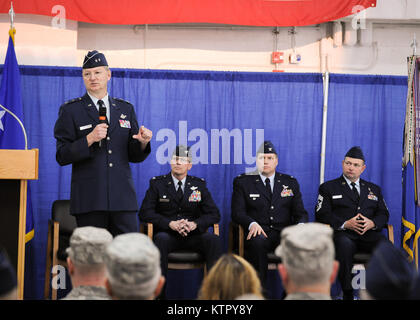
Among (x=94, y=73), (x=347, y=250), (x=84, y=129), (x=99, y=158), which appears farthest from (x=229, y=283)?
(x=347, y=250)

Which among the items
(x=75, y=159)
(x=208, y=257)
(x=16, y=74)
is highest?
(x=16, y=74)

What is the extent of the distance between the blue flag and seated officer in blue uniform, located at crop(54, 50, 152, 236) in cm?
147

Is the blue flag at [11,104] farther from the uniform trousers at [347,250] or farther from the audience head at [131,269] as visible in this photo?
the audience head at [131,269]

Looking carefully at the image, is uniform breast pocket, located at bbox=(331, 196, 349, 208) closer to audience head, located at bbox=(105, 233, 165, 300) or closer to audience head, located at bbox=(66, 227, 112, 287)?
audience head, located at bbox=(66, 227, 112, 287)

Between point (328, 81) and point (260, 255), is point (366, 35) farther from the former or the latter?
point (260, 255)

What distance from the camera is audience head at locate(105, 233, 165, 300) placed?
4.78 ft

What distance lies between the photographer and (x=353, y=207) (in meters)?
4.68

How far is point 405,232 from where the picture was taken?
454cm

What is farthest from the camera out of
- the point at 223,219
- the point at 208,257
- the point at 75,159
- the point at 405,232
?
the point at 223,219

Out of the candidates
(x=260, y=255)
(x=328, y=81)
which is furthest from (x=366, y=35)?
(x=260, y=255)

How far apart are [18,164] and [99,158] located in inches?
18.2

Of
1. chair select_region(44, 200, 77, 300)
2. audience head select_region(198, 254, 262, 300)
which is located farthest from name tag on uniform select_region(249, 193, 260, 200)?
audience head select_region(198, 254, 262, 300)
